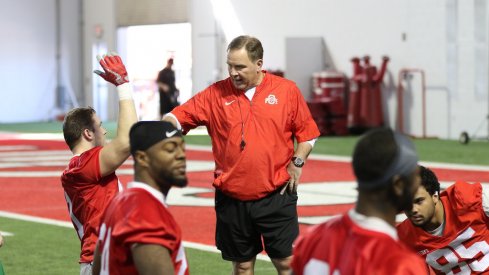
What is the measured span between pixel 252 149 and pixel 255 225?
1.63 feet

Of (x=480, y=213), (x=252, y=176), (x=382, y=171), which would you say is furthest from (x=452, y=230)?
(x=382, y=171)

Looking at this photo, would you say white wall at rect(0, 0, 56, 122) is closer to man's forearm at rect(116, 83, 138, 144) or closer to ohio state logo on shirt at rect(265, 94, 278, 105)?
ohio state logo on shirt at rect(265, 94, 278, 105)

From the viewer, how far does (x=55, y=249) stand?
36.2 feet

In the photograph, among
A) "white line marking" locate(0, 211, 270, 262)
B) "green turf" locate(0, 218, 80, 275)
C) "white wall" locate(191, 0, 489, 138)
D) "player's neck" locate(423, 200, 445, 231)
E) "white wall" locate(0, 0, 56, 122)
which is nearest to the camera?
"player's neck" locate(423, 200, 445, 231)

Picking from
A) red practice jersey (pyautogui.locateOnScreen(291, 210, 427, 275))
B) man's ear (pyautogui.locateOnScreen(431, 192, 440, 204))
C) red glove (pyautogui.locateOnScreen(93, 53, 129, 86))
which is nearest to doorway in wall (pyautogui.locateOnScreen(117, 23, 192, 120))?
red glove (pyautogui.locateOnScreen(93, 53, 129, 86))

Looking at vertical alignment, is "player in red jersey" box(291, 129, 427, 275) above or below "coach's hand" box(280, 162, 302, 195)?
above

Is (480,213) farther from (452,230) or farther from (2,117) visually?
(2,117)

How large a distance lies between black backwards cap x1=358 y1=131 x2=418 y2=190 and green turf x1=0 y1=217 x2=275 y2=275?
19.5 feet

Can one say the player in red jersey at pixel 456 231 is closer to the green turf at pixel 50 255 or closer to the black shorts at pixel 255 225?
the black shorts at pixel 255 225

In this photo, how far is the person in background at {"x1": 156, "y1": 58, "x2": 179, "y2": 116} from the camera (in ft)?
99.9

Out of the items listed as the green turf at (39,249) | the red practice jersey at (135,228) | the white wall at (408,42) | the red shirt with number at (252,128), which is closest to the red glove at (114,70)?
the red shirt with number at (252,128)

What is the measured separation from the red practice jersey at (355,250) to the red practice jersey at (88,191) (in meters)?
2.59

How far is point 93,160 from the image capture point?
241 inches

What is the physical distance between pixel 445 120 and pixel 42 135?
444 inches
